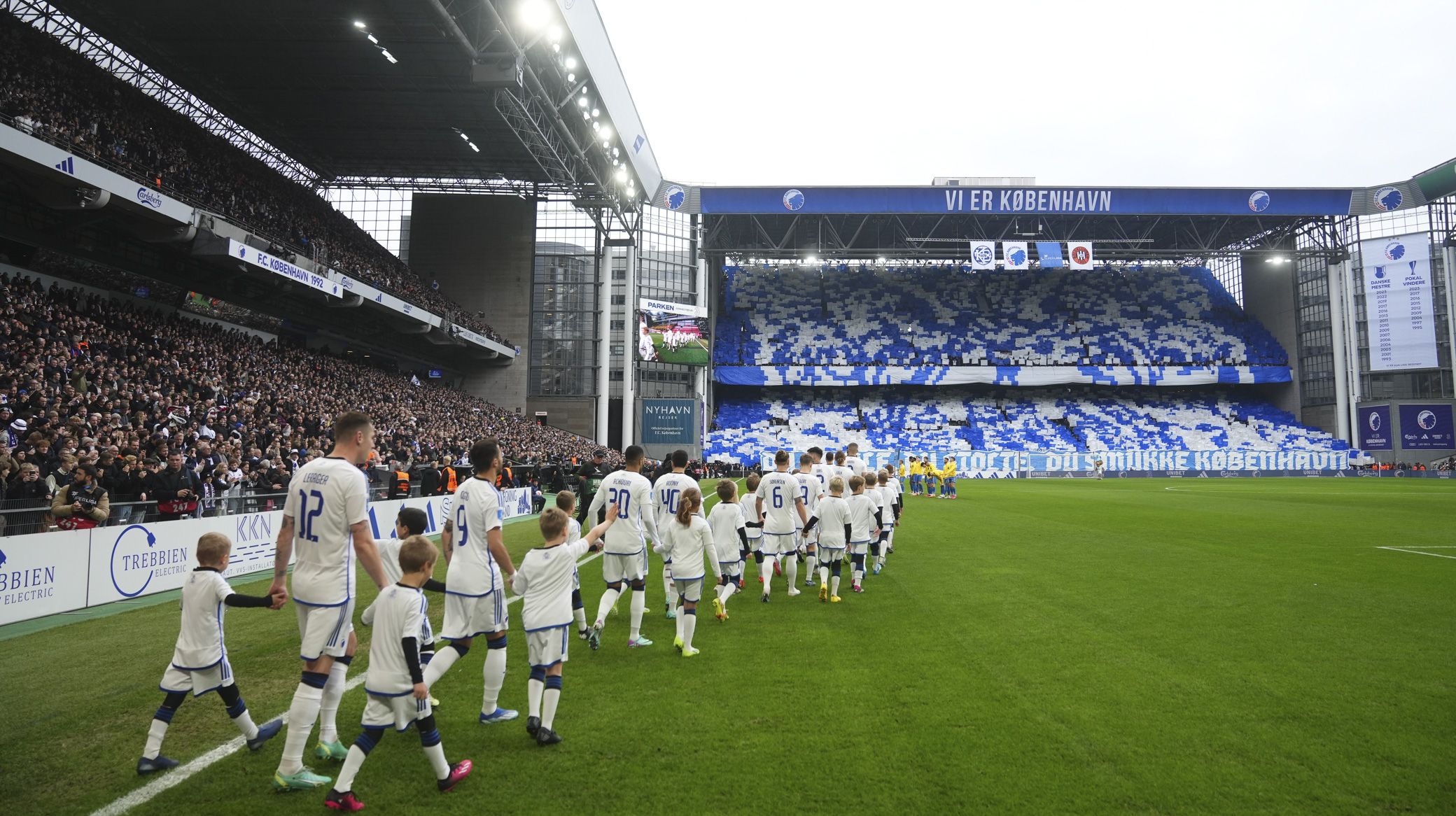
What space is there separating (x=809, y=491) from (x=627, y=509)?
3.49 metres

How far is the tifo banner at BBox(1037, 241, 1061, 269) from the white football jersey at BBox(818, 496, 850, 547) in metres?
41.0

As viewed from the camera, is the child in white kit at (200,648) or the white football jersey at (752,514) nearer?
the child in white kit at (200,648)

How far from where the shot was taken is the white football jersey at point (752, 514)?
10664mm

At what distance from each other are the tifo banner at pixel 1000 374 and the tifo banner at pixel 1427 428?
7649mm

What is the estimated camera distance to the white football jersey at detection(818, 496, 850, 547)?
9.94 meters

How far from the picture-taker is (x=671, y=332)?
43.3 meters

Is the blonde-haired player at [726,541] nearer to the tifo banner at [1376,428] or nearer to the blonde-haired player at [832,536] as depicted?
the blonde-haired player at [832,536]

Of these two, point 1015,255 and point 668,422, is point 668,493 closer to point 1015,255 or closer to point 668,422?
point 668,422

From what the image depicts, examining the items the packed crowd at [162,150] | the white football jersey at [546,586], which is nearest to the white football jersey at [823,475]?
the white football jersey at [546,586]

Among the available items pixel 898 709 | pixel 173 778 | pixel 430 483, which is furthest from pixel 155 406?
pixel 898 709

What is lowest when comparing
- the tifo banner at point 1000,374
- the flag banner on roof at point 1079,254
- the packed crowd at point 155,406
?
the packed crowd at point 155,406

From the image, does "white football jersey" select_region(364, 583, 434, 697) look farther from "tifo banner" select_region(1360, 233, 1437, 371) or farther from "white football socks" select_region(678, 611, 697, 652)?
"tifo banner" select_region(1360, 233, 1437, 371)

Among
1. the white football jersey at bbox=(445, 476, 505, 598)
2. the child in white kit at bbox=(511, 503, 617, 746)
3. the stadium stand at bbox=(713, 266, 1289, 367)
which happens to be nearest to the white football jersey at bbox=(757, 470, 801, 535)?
the child in white kit at bbox=(511, 503, 617, 746)

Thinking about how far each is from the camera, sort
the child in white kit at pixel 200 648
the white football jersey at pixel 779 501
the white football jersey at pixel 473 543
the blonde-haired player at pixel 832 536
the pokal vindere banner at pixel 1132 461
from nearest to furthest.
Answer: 1. the child in white kit at pixel 200 648
2. the white football jersey at pixel 473 543
3. the blonde-haired player at pixel 832 536
4. the white football jersey at pixel 779 501
5. the pokal vindere banner at pixel 1132 461
